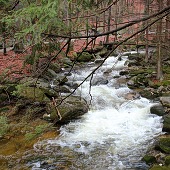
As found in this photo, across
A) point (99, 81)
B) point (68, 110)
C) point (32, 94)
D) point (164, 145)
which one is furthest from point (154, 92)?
point (32, 94)

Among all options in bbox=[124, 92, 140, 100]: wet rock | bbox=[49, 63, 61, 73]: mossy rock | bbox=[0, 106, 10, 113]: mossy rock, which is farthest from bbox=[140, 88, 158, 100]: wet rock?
bbox=[49, 63, 61, 73]: mossy rock

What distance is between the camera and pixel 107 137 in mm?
9617

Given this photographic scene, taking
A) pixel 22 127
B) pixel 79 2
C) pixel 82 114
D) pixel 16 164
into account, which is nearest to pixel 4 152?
pixel 16 164

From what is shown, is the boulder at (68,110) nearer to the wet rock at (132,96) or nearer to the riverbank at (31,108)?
the riverbank at (31,108)

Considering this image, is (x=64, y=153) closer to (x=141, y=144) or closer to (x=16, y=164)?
(x=16, y=164)

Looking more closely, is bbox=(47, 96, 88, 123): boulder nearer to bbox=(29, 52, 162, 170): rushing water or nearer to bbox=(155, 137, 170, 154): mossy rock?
bbox=(29, 52, 162, 170): rushing water

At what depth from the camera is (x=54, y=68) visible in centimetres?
1814

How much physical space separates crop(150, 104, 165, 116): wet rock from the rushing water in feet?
0.72

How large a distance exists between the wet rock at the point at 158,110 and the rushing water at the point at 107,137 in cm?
22

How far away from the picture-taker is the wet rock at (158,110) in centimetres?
1104

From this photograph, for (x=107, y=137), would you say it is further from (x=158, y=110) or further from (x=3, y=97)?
(x=3, y=97)

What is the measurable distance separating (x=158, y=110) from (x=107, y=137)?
274cm

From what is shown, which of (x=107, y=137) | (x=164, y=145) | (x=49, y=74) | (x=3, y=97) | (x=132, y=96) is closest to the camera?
(x=164, y=145)

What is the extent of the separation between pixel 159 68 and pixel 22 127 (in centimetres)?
838
